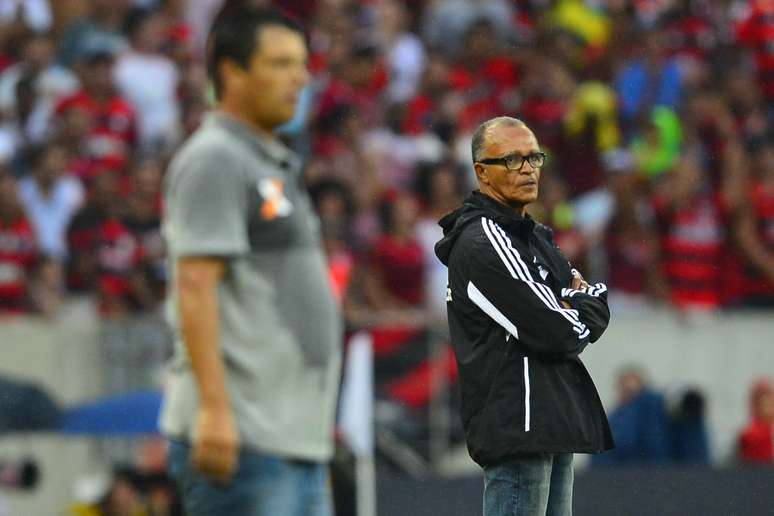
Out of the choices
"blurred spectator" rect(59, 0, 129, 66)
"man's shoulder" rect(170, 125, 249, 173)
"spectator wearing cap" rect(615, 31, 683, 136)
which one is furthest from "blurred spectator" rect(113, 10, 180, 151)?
"man's shoulder" rect(170, 125, 249, 173)

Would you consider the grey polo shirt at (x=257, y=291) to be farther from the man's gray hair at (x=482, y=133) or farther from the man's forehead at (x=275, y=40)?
the man's gray hair at (x=482, y=133)

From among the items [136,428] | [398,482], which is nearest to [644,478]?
[398,482]

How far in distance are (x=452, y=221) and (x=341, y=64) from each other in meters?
9.48

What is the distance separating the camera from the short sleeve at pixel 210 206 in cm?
433

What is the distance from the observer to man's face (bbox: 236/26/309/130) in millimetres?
Answer: 4512

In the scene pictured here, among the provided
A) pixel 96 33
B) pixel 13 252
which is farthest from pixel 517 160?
pixel 96 33

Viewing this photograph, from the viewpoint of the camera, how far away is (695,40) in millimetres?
15914

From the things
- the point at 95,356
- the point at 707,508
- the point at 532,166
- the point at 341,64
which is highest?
the point at 341,64

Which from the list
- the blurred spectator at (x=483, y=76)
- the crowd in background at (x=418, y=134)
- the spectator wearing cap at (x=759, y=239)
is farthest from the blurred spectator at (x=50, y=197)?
the spectator wearing cap at (x=759, y=239)

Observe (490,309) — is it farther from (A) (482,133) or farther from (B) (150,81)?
(B) (150,81)

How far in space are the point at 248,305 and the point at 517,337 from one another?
1.70 meters

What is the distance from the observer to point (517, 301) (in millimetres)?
5898

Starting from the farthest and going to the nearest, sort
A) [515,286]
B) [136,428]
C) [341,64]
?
[341,64], [136,428], [515,286]

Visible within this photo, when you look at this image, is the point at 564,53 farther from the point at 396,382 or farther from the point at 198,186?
the point at 198,186
